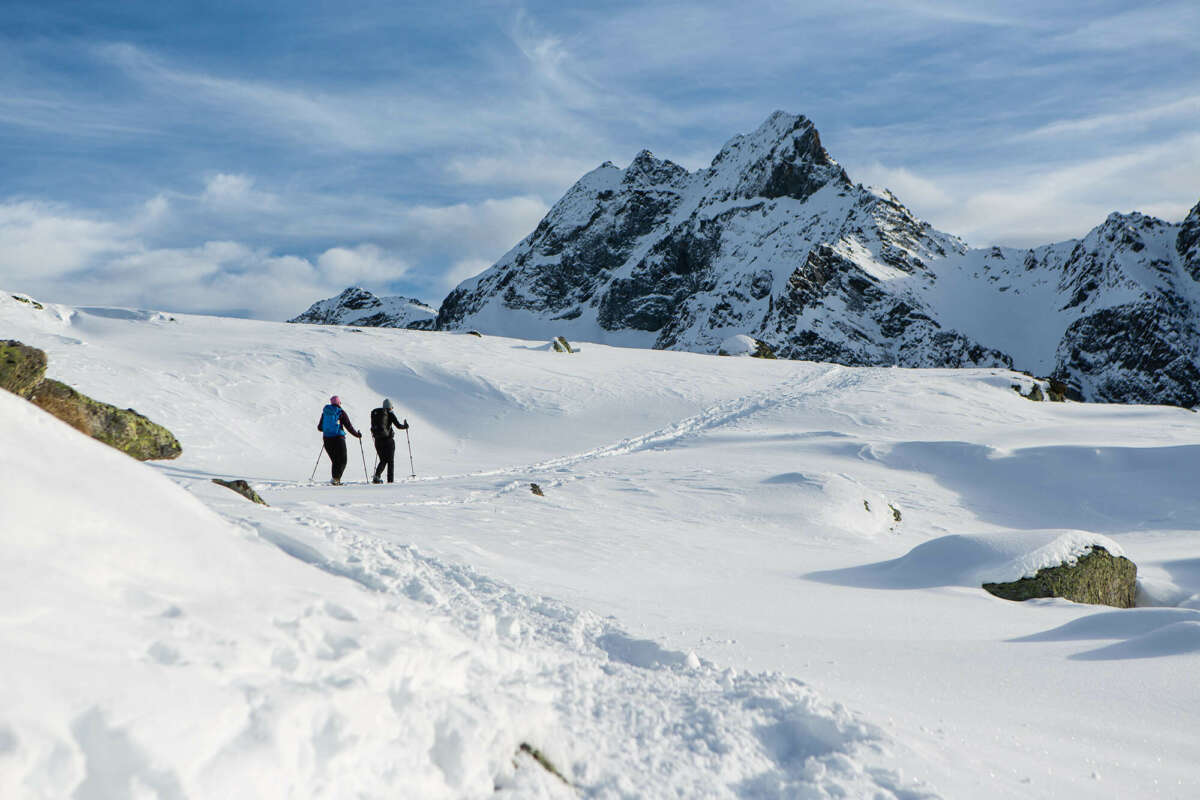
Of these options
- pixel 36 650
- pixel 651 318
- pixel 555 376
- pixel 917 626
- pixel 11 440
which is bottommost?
pixel 917 626

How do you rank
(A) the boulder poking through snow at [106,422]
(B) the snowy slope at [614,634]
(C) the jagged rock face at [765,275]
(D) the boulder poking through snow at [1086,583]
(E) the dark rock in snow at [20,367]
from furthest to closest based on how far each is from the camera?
(C) the jagged rock face at [765,275] → (A) the boulder poking through snow at [106,422] → (E) the dark rock in snow at [20,367] → (D) the boulder poking through snow at [1086,583] → (B) the snowy slope at [614,634]

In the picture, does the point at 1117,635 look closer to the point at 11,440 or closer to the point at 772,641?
the point at 772,641

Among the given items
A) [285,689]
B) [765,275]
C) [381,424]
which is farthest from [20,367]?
[765,275]

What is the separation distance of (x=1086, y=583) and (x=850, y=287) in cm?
14106

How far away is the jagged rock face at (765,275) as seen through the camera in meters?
137

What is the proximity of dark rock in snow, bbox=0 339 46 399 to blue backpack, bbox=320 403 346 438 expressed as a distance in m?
4.54

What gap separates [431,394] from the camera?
80.6ft

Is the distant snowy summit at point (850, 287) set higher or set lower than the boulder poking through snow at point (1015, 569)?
higher

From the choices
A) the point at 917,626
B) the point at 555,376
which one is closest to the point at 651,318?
the point at 555,376

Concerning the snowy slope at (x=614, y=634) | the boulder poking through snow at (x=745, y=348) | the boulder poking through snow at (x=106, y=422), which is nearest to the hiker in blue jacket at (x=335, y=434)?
the snowy slope at (x=614, y=634)

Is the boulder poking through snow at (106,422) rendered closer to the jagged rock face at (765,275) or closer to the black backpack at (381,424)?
the black backpack at (381,424)

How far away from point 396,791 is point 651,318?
175 metres

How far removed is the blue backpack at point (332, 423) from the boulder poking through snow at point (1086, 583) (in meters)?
10.9

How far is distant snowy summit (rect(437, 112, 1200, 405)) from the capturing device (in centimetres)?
13450
